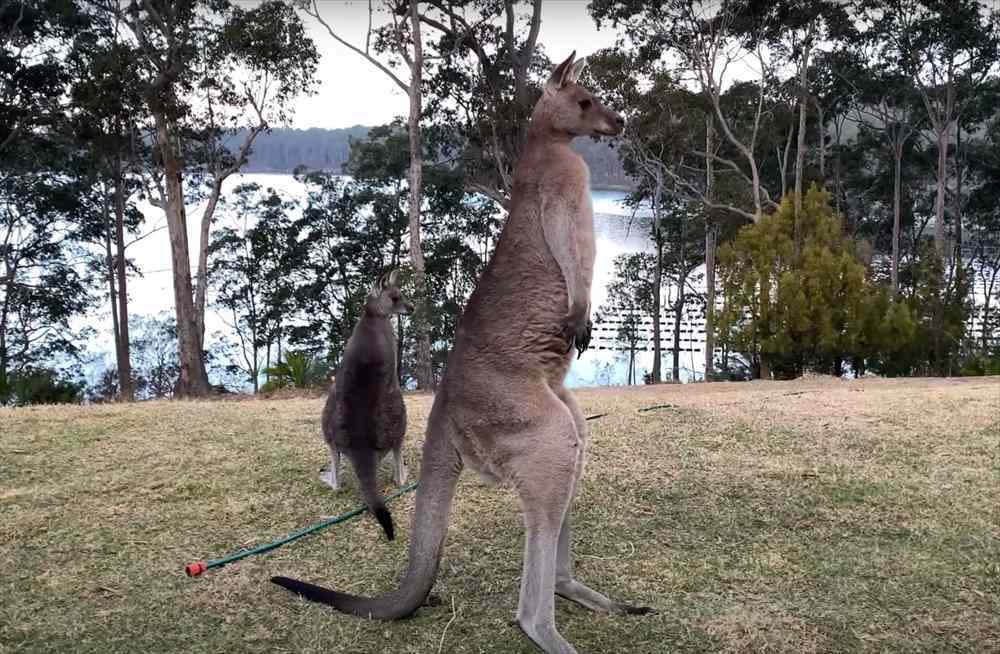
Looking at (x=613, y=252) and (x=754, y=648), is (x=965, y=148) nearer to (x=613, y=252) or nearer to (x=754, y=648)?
(x=613, y=252)

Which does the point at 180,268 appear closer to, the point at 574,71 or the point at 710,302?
the point at 710,302

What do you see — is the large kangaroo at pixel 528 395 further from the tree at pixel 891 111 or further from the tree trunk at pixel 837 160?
the tree trunk at pixel 837 160

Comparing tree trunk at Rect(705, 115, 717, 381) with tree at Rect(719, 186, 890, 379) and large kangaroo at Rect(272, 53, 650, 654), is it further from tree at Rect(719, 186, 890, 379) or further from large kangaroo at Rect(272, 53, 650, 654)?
large kangaroo at Rect(272, 53, 650, 654)

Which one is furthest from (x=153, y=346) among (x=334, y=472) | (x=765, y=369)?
(x=334, y=472)

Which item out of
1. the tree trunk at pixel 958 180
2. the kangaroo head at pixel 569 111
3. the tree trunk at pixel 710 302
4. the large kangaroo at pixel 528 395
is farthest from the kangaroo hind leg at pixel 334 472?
the tree trunk at pixel 958 180

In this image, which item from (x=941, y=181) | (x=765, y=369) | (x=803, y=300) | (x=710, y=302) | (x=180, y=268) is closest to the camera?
(x=803, y=300)

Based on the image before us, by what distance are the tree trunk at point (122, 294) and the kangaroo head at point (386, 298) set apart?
13.2 metres

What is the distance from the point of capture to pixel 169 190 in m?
15.6

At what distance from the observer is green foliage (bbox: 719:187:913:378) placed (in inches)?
604

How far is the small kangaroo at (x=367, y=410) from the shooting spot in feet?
13.3

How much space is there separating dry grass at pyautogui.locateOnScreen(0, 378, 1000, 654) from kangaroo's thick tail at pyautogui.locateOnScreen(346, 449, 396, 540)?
13 cm

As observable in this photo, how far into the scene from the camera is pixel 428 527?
2.61 m

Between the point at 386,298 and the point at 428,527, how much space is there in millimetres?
2537

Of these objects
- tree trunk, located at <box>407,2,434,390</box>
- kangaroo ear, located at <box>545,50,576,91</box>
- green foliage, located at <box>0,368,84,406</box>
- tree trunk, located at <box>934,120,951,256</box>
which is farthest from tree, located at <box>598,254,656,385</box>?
kangaroo ear, located at <box>545,50,576,91</box>
